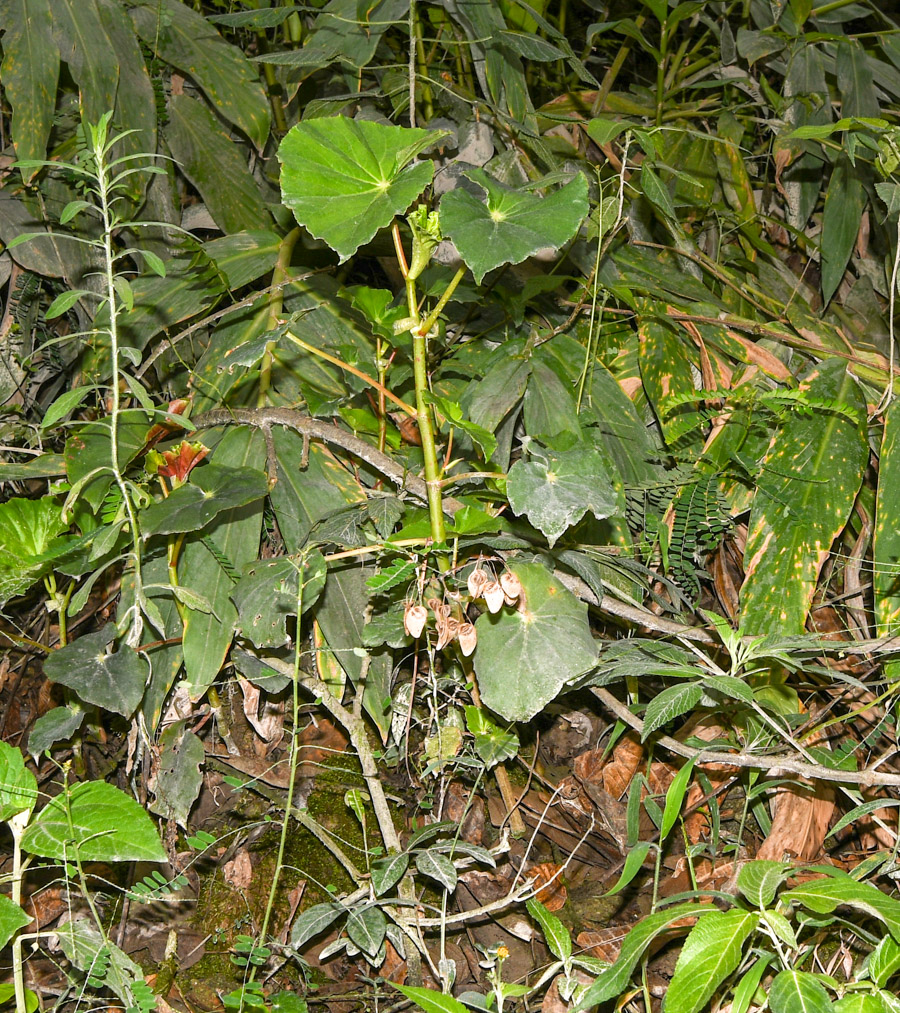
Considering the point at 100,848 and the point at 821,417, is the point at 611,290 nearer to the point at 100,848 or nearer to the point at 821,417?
the point at 821,417

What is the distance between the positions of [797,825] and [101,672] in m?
0.86

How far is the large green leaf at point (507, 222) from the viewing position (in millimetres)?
740

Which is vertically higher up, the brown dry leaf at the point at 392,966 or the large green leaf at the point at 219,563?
the large green leaf at the point at 219,563

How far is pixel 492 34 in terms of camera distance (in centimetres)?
118

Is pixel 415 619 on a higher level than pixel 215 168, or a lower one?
lower

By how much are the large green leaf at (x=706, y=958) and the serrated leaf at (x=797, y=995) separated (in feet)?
0.13

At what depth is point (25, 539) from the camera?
1.04 meters

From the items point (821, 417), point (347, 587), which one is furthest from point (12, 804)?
point (821, 417)

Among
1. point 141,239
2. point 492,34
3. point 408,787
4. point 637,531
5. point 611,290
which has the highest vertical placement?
point 492,34

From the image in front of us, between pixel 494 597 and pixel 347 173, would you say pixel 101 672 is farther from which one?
pixel 347 173

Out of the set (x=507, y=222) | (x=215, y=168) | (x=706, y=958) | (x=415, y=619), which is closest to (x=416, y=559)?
(x=415, y=619)

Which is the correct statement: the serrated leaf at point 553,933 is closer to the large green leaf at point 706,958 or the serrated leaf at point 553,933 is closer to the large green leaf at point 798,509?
the large green leaf at point 706,958

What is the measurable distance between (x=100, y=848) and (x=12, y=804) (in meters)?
0.09

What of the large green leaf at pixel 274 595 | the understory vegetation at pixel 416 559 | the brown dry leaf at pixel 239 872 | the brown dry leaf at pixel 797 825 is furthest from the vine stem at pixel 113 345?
the brown dry leaf at pixel 797 825
